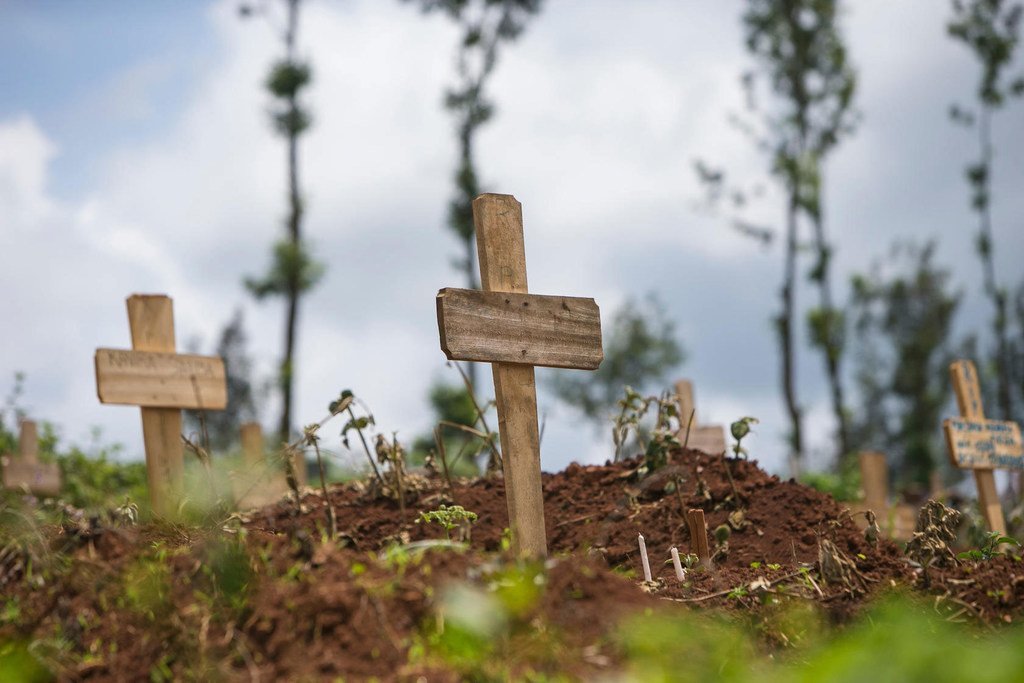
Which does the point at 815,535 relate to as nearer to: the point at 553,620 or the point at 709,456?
the point at 709,456

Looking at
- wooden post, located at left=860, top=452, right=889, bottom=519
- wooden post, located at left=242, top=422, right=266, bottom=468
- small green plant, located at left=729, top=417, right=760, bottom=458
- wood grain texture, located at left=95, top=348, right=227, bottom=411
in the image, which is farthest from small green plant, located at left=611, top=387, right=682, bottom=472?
wooden post, located at left=860, top=452, right=889, bottom=519

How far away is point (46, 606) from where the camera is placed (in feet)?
10.9

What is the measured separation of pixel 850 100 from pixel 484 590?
77.9ft

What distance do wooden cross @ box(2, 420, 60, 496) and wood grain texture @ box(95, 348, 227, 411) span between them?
4.64 m

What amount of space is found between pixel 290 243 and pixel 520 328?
1566 cm

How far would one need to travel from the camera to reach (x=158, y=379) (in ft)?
24.7

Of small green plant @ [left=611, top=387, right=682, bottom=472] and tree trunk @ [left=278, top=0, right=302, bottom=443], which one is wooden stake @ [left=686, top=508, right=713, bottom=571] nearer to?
small green plant @ [left=611, top=387, right=682, bottom=472]

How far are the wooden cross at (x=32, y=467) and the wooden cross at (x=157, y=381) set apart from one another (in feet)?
15.1

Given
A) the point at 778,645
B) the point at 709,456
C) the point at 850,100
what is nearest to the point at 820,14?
the point at 850,100

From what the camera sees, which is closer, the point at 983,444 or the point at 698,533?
the point at 698,533

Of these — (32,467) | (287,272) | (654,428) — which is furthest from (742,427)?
(287,272)

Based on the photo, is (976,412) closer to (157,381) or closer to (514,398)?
(514,398)

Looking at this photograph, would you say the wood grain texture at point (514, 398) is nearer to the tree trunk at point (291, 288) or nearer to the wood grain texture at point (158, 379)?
the wood grain texture at point (158, 379)

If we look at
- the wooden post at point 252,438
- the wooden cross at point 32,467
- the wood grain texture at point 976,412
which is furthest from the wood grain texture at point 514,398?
the wooden cross at point 32,467
